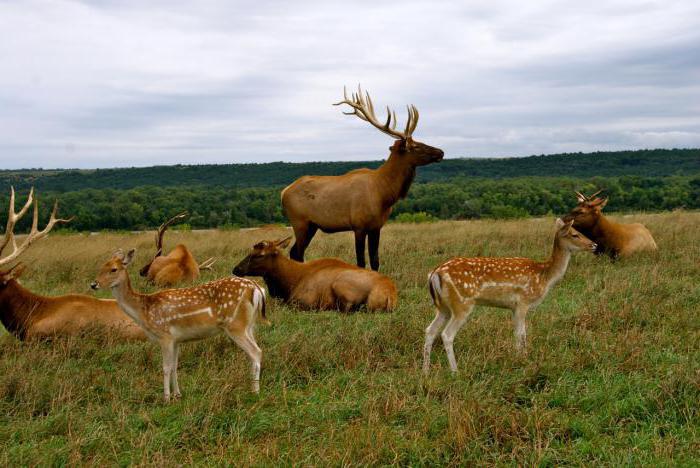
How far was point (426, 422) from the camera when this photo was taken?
4703mm

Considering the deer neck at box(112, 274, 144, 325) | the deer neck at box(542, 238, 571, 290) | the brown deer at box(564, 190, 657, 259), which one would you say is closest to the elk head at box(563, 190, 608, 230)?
the brown deer at box(564, 190, 657, 259)

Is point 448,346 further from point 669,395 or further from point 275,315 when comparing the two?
point 275,315

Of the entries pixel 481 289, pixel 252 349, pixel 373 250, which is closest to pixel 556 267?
pixel 481 289

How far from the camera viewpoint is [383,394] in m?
5.27

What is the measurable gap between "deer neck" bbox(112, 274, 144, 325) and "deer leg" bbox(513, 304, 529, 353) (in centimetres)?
341

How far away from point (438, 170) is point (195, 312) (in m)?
101

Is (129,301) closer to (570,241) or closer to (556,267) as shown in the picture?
(556,267)

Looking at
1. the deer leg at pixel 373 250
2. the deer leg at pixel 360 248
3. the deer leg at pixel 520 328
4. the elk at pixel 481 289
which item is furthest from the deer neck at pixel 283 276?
the deer leg at pixel 520 328

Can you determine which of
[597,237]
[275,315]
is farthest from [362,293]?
[597,237]

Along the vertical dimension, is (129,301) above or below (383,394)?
above

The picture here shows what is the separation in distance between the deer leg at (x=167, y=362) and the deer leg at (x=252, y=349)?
50 centimetres

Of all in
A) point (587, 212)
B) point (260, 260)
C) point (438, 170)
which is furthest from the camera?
point (438, 170)

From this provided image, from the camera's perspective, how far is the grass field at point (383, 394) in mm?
4414

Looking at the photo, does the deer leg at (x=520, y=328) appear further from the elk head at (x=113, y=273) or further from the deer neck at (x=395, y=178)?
the deer neck at (x=395, y=178)
